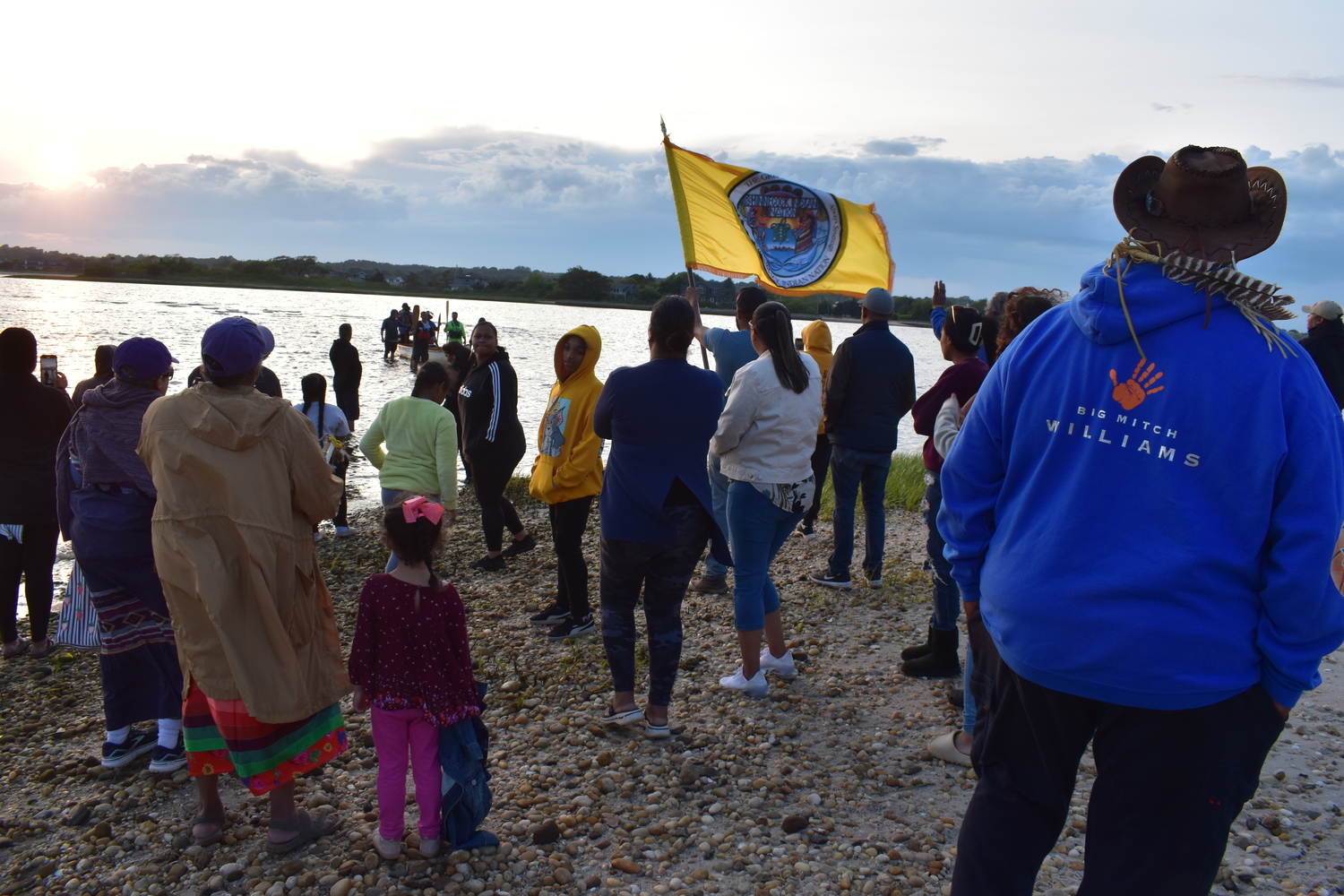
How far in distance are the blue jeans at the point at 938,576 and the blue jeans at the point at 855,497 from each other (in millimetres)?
1628

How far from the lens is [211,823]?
360 cm

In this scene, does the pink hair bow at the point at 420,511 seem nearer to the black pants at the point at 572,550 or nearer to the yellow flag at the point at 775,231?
the black pants at the point at 572,550

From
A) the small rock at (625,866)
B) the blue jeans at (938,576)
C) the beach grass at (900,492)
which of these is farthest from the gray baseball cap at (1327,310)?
the small rock at (625,866)

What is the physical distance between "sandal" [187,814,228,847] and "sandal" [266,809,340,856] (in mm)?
260

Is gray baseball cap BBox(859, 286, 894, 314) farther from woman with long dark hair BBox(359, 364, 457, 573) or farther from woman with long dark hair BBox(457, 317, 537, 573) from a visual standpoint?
woman with long dark hair BBox(359, 364, 457, 573)

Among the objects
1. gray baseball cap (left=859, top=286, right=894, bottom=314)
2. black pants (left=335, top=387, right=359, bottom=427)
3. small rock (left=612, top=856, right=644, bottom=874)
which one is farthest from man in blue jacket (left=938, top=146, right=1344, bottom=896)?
black pants (left=335, top=387, right=359, bottom=427)

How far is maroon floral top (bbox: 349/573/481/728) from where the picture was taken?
3252 millimetres

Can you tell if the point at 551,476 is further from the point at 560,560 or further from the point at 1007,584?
the point at 1007,584

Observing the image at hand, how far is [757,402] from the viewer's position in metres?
4.62

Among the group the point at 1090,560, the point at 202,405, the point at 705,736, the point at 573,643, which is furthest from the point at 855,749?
the point at 202,405

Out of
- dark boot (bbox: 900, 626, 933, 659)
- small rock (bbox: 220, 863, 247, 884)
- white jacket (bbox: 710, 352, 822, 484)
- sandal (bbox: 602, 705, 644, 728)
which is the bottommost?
small rock (bbox: 220, 863, 247, 884)

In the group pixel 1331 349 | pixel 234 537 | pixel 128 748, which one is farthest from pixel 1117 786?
pixel 1331 349

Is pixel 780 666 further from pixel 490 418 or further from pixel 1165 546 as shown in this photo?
pixel 1165 546

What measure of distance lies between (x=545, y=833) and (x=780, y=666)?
6.71 feet
